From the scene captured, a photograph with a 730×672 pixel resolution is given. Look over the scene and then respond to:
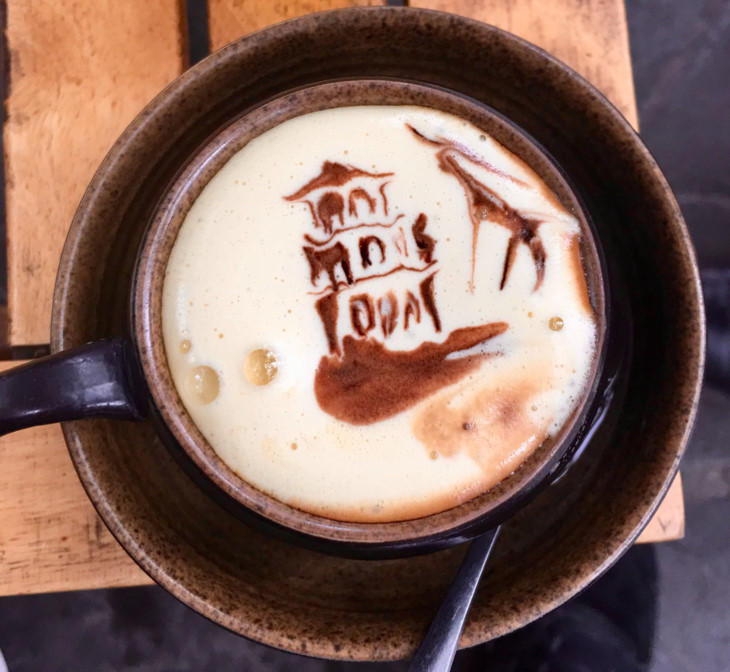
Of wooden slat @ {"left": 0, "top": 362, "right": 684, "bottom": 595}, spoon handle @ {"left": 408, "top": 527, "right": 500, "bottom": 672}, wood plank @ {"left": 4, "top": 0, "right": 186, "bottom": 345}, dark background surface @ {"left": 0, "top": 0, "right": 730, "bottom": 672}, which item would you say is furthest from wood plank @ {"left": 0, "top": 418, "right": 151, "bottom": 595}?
dark background surface @ {"left": 0, "top": 0, "right": 730, "bottom": 672}

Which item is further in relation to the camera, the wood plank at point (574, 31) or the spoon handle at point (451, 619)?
the wood plank at point (574, 31)

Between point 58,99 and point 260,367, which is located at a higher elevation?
point 58,99

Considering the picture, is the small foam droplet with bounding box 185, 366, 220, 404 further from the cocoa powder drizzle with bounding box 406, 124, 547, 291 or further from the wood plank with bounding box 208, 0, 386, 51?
the wood plank with bounding box 208, 0, 386, 51

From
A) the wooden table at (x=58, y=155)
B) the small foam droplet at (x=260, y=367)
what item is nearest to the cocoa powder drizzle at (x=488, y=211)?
the small foam droplet at (x=260, y=367)

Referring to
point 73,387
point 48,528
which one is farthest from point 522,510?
point 48,528

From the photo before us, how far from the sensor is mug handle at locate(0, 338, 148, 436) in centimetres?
50

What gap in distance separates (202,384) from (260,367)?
53 millimetres

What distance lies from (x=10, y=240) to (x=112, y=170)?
268mm

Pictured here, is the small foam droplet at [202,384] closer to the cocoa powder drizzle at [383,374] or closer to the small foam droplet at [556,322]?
the cocoa powder drizzle at [383,374]

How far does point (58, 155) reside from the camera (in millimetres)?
765

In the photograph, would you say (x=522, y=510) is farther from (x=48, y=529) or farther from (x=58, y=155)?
(x=58, y=155)

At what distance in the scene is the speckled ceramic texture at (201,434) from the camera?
542 mm

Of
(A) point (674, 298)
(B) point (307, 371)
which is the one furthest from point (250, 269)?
(A) point (674, 298)

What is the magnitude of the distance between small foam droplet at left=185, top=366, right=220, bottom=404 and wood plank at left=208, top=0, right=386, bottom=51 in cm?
42
